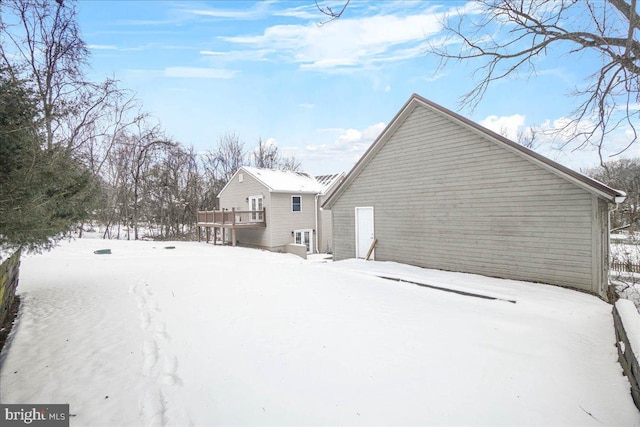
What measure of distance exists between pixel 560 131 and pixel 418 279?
4521mm

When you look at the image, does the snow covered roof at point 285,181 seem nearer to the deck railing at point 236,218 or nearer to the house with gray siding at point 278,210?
the house with gray siding at point 278,210

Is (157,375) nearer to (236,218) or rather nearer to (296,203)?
(296,203)

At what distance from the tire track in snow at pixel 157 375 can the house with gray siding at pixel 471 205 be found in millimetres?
8013

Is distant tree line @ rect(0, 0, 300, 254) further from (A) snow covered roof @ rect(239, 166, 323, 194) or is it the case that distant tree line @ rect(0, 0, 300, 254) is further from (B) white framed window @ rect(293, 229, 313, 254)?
(B) white framed window @ rect(293, 229, 313, 254)

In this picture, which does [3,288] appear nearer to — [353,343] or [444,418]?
[353,343]

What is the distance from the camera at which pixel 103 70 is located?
16203mm

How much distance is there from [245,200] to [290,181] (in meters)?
3.43

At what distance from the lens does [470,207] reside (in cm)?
918

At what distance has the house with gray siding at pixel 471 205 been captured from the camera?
7.41 metres

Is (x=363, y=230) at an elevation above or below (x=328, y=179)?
below

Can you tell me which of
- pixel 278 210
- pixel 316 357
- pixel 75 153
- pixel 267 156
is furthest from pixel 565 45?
pixel 267 156

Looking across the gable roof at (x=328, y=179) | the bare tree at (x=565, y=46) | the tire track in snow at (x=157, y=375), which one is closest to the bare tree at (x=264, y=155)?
the gable roof at (x=328, y=179)

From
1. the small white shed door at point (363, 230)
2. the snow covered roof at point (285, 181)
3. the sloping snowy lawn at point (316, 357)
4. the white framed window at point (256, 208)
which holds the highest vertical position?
the snow covered roof at point (285, 181)

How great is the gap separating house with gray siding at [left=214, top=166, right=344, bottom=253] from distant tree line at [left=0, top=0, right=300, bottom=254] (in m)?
6.51
